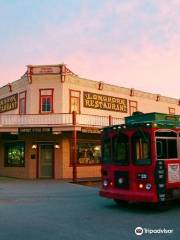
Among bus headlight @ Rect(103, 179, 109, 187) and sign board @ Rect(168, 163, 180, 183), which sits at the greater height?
sign board @ Rect(168, 163, 180, 183)

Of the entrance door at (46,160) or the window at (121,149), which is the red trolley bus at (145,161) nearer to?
the window at (121,149)

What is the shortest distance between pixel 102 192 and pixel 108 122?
12.9 meters

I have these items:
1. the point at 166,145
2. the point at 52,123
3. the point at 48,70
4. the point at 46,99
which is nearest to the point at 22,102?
the point at 46,99

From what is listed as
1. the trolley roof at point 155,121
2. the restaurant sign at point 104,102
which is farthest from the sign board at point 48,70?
the trolley roof at point 155,121

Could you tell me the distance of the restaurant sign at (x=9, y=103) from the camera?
27812 mm

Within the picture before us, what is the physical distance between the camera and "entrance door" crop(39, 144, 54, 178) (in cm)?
2580

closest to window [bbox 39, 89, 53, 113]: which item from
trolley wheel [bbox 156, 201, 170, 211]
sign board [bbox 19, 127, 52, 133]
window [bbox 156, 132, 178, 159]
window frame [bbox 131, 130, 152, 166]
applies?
sign board [bbox 19, 127, 52, 133]

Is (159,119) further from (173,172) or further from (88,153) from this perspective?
(88,153)

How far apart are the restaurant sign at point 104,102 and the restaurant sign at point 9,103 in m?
5.13

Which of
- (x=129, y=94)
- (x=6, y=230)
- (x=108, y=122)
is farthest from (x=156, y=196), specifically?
(x=129, y=94)

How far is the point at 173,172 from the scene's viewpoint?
12.1 metres

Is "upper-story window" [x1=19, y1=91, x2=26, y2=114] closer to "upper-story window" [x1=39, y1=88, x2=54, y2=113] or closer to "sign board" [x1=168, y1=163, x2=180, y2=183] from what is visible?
"upper-story window" [x1=39, y1=88, x2=54, y2=113]

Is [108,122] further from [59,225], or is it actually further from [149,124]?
[59,225]

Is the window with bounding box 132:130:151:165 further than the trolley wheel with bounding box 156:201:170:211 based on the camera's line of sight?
No
